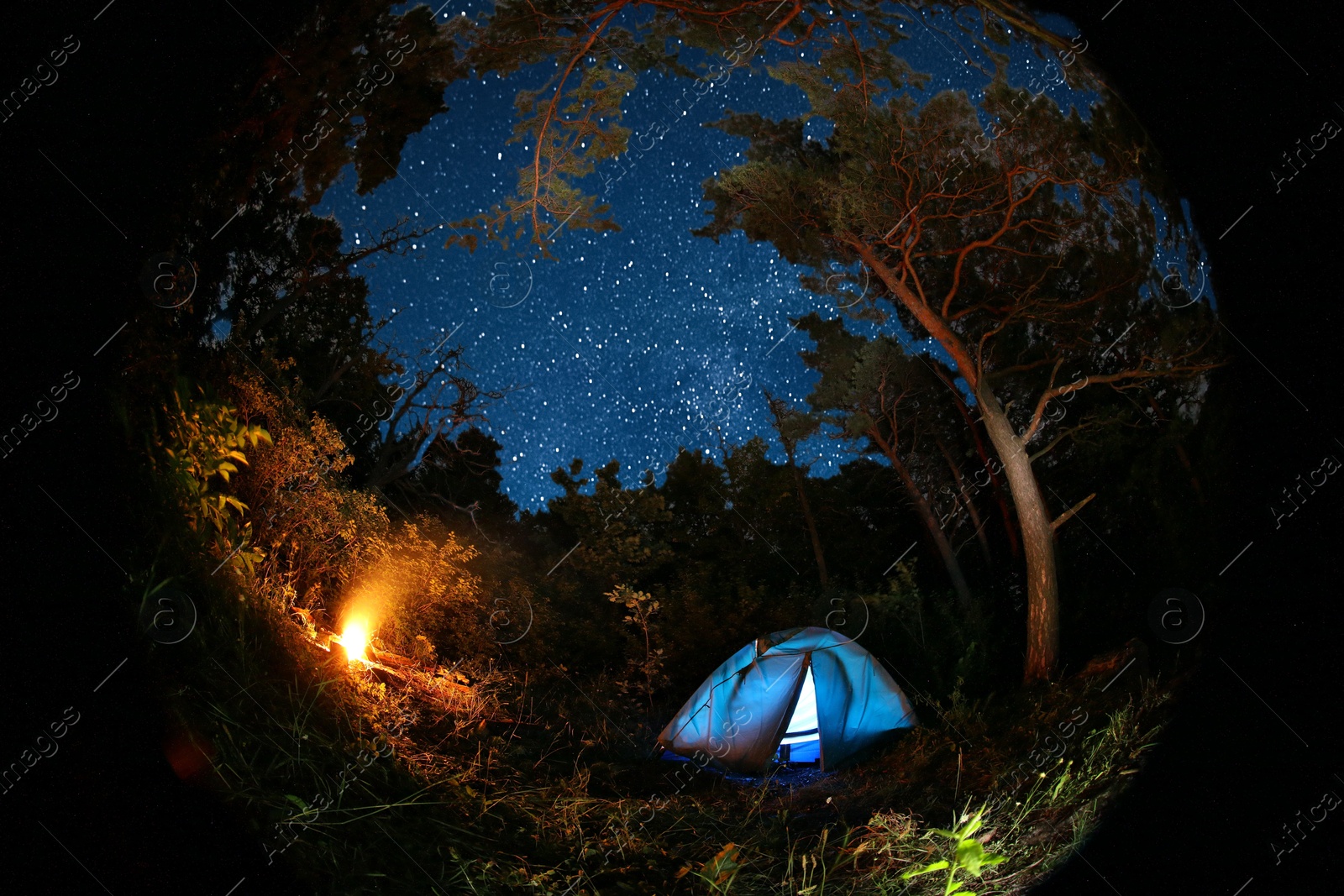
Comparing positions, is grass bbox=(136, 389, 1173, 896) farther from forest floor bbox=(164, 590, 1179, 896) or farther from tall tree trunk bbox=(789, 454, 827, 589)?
tall tree trunk bbox=(789, 454, 827, 589)

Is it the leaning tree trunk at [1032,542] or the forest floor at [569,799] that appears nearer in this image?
the forest floor at [569,799]

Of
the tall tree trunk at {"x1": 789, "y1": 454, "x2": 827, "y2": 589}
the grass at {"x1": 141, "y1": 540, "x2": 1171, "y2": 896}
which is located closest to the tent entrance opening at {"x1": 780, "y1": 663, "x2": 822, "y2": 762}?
the tall tree trunk at {"x1": 789, "y1": 454, "x2": 827, "y2": 589}

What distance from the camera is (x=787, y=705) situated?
5648mm

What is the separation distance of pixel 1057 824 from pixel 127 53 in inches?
140

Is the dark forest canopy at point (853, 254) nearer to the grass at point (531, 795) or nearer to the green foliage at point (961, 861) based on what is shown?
the grass at point (531, 795)

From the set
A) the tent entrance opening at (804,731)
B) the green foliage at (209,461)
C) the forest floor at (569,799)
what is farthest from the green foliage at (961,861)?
the tent entrance opening at (804,731)

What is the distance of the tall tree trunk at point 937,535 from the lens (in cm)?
460

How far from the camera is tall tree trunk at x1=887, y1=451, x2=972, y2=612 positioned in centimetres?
460

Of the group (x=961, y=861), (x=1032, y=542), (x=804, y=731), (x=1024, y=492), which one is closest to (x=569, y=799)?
(x=961, y=861)

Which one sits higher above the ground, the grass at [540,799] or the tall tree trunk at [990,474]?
the tall tree trunk at [990,474]

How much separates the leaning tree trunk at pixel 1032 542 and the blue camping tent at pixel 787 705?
7.57 feet

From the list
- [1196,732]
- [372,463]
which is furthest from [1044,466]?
[372,463]

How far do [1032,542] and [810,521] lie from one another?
83.5 inches

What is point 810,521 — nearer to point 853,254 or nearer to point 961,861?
point 853,254
